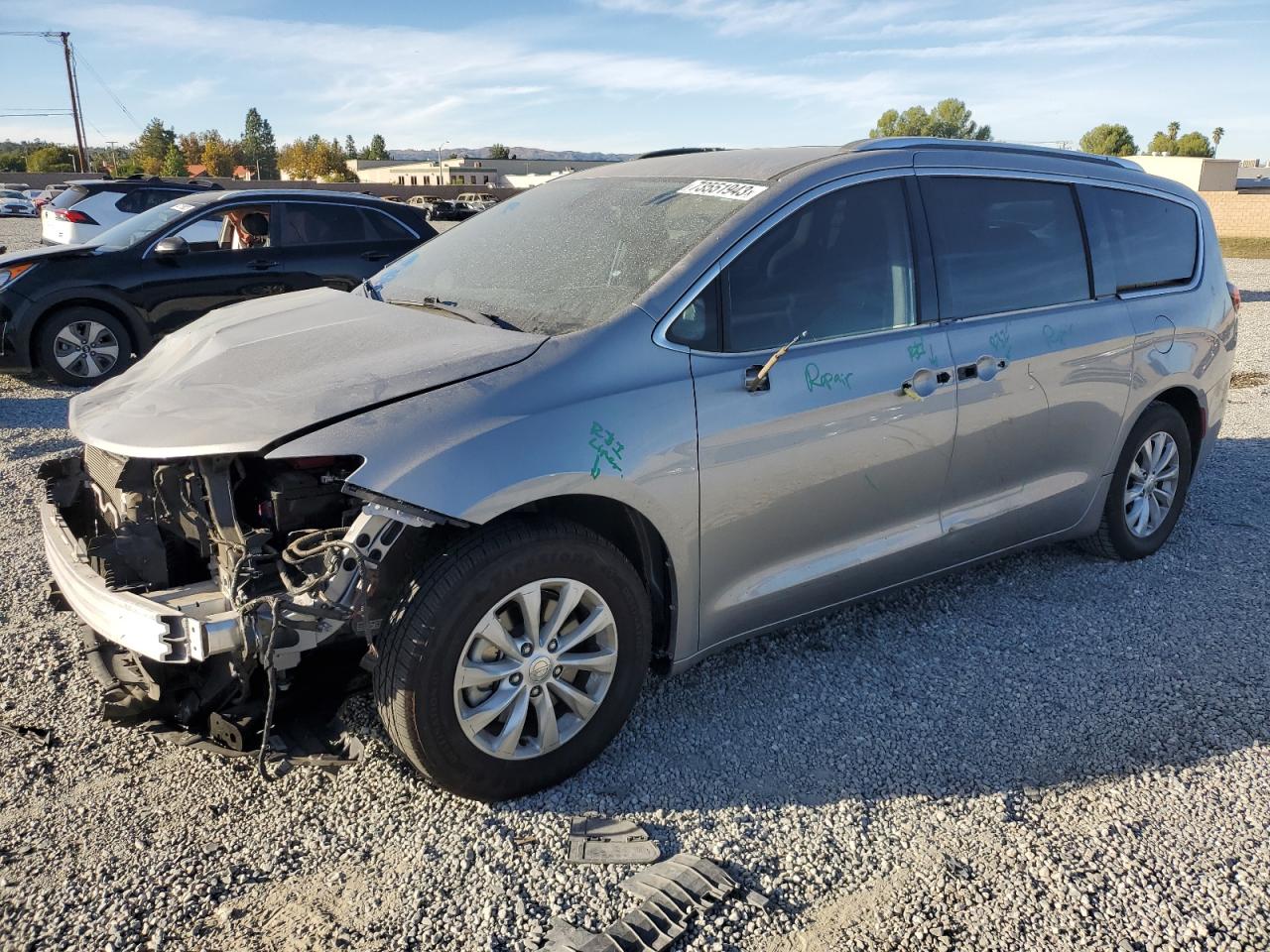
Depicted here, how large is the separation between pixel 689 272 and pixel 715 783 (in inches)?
64.6

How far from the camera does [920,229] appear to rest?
382 centimetres

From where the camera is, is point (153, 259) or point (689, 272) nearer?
point (689, 272)

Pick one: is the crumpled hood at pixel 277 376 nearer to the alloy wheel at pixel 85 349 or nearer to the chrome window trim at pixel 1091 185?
the chrome window trim at pixel 1091 185

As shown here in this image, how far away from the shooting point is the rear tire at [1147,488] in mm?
4805

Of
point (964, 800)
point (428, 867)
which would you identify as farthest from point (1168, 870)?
point (428, 867)

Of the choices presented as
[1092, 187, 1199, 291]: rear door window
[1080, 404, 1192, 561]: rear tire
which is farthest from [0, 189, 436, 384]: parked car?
[1080, 404, 1192, 561]: rear tire

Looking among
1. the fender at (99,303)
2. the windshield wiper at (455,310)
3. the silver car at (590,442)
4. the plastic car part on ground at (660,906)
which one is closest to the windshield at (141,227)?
the fender at (99,303)

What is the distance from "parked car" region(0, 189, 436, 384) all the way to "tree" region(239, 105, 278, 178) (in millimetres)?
106941

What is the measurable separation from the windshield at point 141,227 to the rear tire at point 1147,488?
8.02 metres

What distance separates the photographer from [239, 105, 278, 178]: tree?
108562 millimetres

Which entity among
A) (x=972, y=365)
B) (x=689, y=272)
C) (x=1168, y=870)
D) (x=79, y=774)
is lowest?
(x=1168, y=870)

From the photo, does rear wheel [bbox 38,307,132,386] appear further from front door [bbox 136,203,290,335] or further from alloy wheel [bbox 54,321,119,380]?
front door [bbox 136,203,290,335]

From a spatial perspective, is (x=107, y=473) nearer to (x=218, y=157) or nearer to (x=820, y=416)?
(x=820, y=416)

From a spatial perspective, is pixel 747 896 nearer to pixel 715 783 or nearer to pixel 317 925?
pixel 715 783
